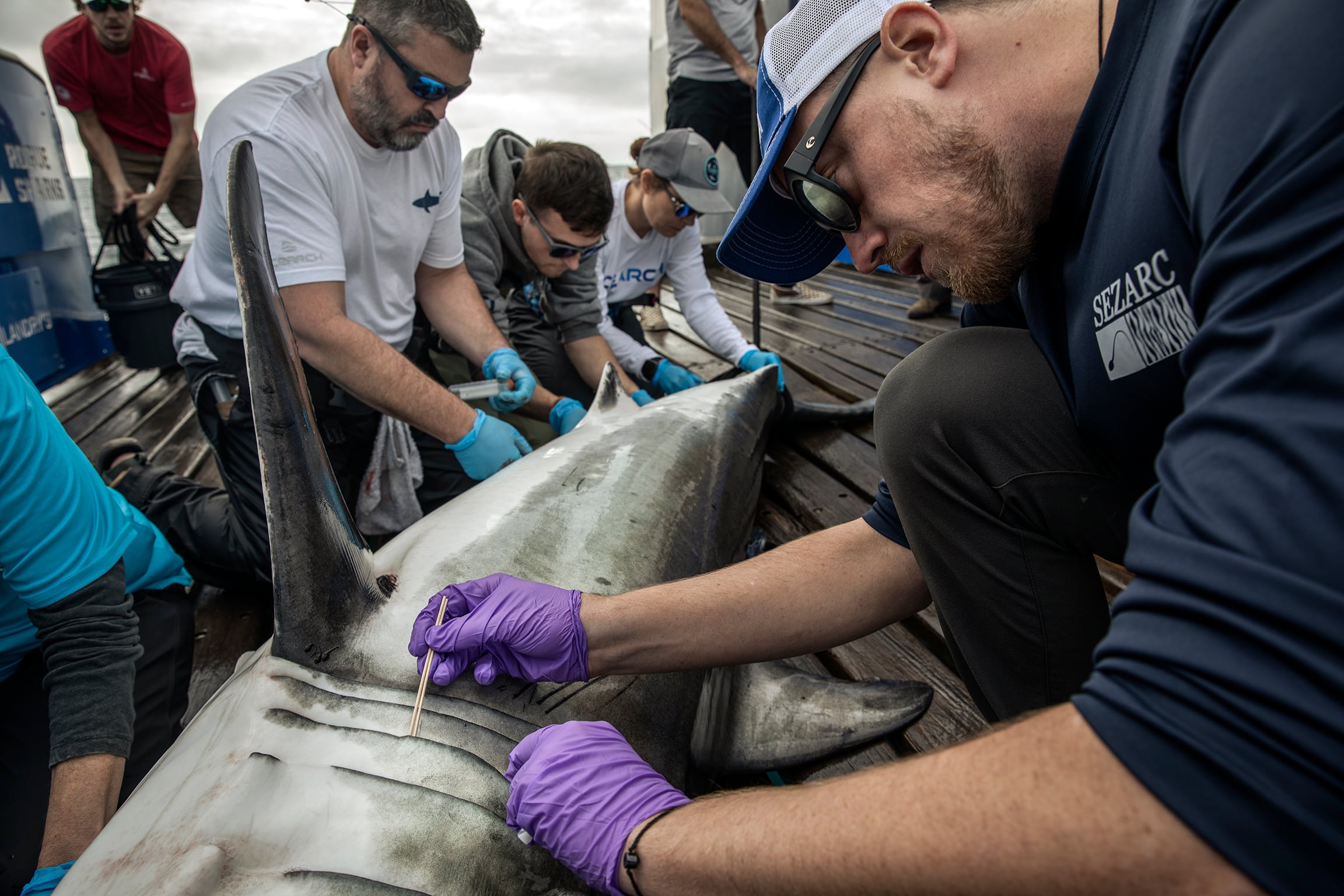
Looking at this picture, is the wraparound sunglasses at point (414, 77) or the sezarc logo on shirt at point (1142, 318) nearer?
the sezarc logo on shirt at point (1142, 318)

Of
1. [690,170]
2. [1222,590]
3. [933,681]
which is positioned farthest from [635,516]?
[690,170]

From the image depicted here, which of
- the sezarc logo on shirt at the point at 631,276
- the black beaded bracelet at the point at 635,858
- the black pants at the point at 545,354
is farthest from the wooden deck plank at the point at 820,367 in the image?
the black beaded bracelet at the point at 635,858

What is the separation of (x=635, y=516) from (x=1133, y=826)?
4.46 feet

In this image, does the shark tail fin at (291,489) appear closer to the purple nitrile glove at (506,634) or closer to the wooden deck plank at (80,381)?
the purple nitrile glove at (506,634)

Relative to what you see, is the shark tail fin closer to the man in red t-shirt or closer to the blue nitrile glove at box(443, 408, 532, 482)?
the blue nitrile glove at box(443, 408, 532, 482)

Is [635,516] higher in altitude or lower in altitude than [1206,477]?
lower

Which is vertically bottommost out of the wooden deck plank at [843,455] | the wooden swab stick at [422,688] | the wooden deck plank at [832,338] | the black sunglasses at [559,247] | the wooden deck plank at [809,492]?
the wooden deck plank at [809,492]

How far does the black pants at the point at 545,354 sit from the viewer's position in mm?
4012

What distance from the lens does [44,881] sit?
1118 millimetres

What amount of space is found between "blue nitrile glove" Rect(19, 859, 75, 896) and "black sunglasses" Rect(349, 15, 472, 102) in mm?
2206

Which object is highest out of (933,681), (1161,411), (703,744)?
(1161,411)

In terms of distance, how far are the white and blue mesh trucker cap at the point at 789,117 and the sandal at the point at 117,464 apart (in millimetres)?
2333

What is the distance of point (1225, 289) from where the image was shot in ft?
2.15

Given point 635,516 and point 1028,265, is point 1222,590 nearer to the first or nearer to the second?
point 1028,265
